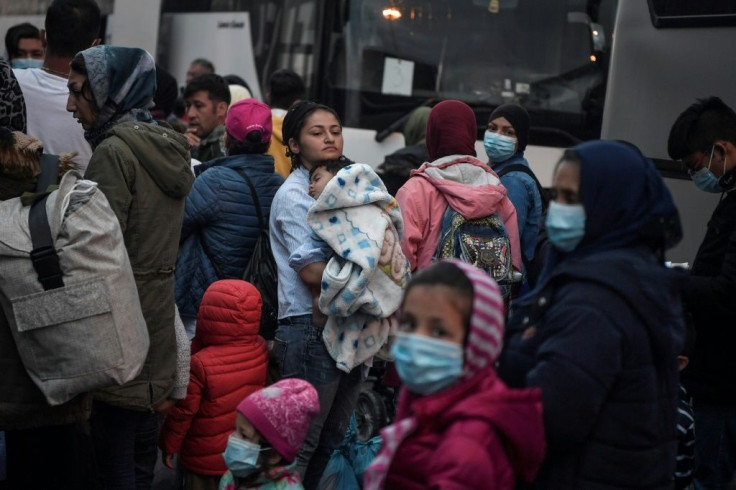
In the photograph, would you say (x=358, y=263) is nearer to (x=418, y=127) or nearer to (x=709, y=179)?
(x=709, y=179)

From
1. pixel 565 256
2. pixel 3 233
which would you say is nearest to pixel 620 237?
pixel 565 256

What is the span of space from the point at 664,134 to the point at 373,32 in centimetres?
375

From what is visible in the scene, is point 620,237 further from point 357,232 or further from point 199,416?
point 199,416

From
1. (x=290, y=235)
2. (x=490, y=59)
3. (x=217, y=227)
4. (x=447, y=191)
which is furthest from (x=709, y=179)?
(x=490, y=59)

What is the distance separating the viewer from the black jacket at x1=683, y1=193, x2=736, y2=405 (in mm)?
4430

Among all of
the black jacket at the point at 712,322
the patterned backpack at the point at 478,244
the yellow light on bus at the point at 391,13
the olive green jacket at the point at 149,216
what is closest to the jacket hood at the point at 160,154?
the olive green jacket at the point at 149,216

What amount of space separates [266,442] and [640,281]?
1528 mm

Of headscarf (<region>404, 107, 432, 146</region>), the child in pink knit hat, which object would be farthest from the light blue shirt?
headscarf (<region>404, 107, 432, 146</region>)

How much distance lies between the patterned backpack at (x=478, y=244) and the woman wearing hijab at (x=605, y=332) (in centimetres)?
218

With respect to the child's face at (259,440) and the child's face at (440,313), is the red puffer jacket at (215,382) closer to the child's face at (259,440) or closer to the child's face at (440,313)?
the child's face at (259,440)

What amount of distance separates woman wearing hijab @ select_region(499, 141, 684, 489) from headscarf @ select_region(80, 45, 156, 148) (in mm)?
2256

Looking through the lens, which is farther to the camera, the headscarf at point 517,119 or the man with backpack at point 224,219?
the headscarf at point 517,119

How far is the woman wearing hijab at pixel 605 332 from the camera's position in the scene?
110 inches

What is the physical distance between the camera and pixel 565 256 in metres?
3.05
